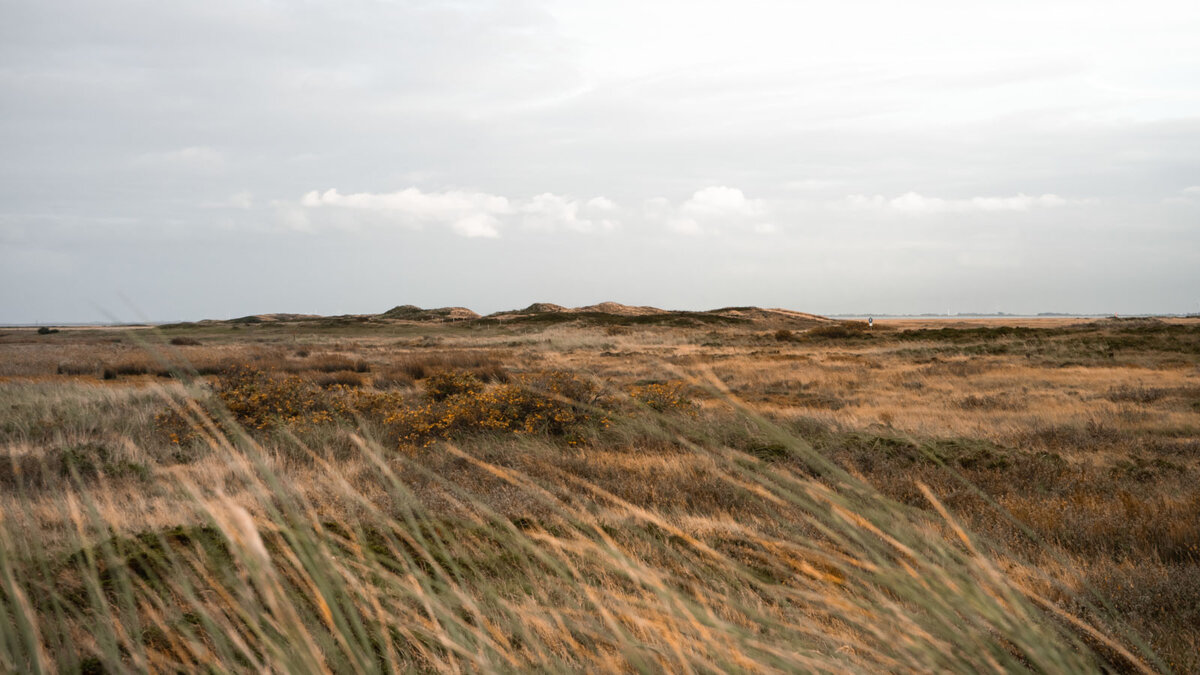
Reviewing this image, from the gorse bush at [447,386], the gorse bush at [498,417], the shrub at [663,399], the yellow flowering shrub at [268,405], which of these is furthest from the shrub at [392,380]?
the shrub at [663,399]

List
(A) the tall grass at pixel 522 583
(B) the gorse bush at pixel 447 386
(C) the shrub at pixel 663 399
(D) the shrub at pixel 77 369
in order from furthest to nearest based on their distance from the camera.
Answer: (D) the shrub at pixel 77 369 < (B) the gorse bush at pixel 447 386 < (C) the shrub at pixel 663 399 < (A) the tall grass at pixel 522 583

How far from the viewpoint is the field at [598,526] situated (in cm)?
140

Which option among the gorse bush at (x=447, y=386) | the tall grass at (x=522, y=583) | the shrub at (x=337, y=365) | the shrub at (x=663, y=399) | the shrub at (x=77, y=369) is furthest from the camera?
the shrub at (x=337, y=365)

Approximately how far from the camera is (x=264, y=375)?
439 inches

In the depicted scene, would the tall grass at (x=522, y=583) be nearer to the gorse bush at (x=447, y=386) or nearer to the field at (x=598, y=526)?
the field at (x=598, y=526)

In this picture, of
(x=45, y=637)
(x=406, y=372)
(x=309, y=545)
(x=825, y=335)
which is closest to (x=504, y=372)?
(x=406, y=372)

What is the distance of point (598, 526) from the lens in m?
3.54

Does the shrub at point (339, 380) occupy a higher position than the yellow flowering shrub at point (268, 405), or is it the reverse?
the yellow flowering shrub at point (268, 405)

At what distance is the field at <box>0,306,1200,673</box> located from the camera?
1400 millimetres

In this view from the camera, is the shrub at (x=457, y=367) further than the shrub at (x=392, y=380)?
Yes

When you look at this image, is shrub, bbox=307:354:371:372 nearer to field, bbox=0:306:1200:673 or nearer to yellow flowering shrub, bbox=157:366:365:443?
field, bbox=0:306:1200:673

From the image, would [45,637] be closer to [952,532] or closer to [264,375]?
[952,532]

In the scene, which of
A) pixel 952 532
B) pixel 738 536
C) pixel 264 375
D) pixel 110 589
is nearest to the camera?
pixel 110 589

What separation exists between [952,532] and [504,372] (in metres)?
14.0
